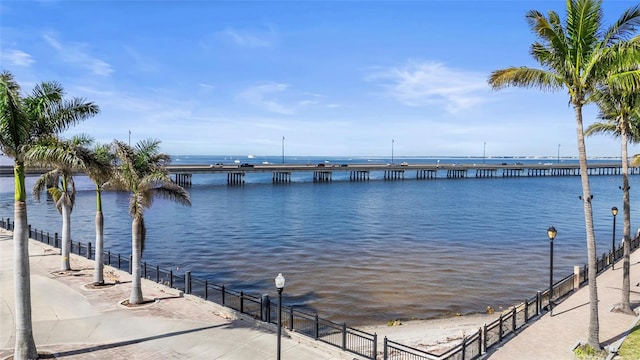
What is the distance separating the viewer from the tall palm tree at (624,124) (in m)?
19.0

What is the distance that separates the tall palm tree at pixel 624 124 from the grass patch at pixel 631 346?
113 inches

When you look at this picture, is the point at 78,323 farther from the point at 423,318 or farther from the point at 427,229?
the point at 427,229

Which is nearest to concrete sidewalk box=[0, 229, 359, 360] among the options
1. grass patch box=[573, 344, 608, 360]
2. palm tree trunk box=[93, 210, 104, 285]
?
palm tree trunk box=[93, 210, 104, 285]

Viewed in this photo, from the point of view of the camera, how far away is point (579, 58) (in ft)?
47.7

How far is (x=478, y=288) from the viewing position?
90.5 feet

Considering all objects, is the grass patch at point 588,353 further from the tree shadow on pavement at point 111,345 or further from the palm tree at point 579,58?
the tree shadow on pavement at point 111,345

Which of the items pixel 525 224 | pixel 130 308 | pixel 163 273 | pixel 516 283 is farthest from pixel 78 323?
pixel 525 224

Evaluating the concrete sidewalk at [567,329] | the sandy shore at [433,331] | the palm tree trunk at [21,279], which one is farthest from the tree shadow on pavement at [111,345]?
the concrete sidewalk at [567,329]

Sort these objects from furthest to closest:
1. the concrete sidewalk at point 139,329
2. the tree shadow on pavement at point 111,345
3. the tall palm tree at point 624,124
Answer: the tall palm tree at point 624,124 < the concrete sidewalk at point 139,329 < the tree shadow on pavement at point 111,345

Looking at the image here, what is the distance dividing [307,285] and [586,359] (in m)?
16.7

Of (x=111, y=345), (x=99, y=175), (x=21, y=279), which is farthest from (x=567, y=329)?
(x=21, y=279)

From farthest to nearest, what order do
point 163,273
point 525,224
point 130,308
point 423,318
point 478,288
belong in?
point 525,224, point 163,273, point 478,288, point 423,318, point 130,308

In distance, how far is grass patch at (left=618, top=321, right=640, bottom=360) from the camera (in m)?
14.5

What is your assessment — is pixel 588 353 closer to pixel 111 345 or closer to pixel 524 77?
pixel 524 77
